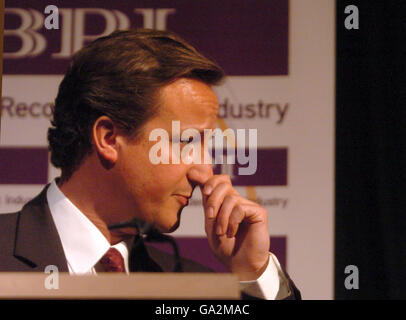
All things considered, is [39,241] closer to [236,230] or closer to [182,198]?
[182,198]

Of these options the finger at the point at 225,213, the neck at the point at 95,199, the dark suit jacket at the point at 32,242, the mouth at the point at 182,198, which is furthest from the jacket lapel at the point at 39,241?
the finger at the point at 225,213

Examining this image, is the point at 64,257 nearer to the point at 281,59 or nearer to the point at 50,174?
the point at 50,174

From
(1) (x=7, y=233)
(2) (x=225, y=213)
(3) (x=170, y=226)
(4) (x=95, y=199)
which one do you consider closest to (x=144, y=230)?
(3) (x=170, y=226)

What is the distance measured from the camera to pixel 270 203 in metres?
2.25

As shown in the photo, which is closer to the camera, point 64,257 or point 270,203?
point 64,257

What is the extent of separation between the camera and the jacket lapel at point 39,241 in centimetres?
207

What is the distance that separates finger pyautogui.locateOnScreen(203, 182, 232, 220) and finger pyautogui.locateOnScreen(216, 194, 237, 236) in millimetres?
13

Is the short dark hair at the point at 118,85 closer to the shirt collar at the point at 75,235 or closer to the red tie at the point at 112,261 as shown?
the shirt collar at the point at 75,235

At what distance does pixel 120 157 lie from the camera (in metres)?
2.17
